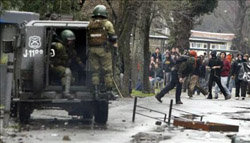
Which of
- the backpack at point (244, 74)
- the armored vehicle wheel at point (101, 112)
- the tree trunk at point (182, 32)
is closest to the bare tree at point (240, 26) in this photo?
the tree trunk at point (182, 32)

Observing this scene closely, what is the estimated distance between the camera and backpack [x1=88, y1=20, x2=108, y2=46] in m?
14.9

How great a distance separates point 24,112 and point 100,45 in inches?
83.6

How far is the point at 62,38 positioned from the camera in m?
15.3

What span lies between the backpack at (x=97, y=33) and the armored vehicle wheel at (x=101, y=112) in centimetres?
130

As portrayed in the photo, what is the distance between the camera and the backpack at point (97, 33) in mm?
14867

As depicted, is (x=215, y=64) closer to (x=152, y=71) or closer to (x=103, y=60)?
(x=152, y=71)

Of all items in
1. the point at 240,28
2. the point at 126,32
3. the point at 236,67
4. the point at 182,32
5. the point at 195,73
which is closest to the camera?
the point at 195,73

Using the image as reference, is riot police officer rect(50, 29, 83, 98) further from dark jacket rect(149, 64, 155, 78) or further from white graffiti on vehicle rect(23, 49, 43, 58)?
dark jacket rect(149, 64, 155, 78)

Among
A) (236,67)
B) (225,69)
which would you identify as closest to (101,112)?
(225,69)

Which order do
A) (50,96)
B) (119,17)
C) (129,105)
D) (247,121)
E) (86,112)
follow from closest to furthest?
(50,96) < (86,112) < (247,121) < (129,105) < (119,17)

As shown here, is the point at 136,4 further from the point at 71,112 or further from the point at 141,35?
the point at 71,112

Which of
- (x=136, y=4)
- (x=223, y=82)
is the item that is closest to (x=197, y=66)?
(x=223, y=82)

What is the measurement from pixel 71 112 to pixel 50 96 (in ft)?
6.09

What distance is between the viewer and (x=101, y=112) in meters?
15.5
